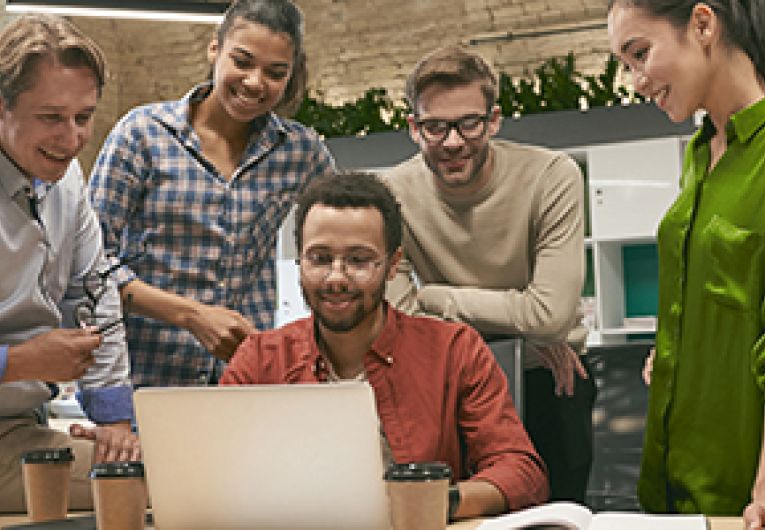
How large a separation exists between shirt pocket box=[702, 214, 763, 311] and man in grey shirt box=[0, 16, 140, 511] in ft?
3.50

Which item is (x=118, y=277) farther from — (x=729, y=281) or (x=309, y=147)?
(x=729, y=281)

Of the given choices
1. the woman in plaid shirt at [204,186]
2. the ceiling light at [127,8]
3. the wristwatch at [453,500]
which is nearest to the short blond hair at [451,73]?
the woman in plaid shirt at [204,186]

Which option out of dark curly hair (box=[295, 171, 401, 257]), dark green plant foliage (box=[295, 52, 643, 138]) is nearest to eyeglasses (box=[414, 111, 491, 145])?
dark curly hair (box=[295, 171, 401, 257])

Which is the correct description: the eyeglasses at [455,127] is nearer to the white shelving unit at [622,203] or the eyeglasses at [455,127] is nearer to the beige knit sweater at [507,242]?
the beige knit sweater at [507,242]

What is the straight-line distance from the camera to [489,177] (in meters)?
2.63

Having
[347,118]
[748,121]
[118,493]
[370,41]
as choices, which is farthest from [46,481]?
[370,41]

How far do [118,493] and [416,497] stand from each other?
40 cm

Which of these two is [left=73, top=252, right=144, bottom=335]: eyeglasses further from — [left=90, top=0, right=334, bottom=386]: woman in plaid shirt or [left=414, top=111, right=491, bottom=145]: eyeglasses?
[left=414, top=111, right=491, bottom=145]: eyeglasses

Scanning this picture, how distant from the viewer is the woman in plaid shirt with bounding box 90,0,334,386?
8.40 feet

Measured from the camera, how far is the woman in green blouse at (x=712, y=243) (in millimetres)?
1788

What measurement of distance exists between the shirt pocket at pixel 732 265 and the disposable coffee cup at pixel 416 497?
2.30ft

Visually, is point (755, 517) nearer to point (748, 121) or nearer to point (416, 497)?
point (416, 497)

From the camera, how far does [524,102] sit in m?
7.39

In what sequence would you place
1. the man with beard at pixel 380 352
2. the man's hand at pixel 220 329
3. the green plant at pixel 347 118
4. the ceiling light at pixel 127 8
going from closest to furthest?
the man with beard at pixel 380 352 → the man's hand at pixel 220 329 → the ceiling light at pixel 127 8 → the green plant at pixel 347 118
